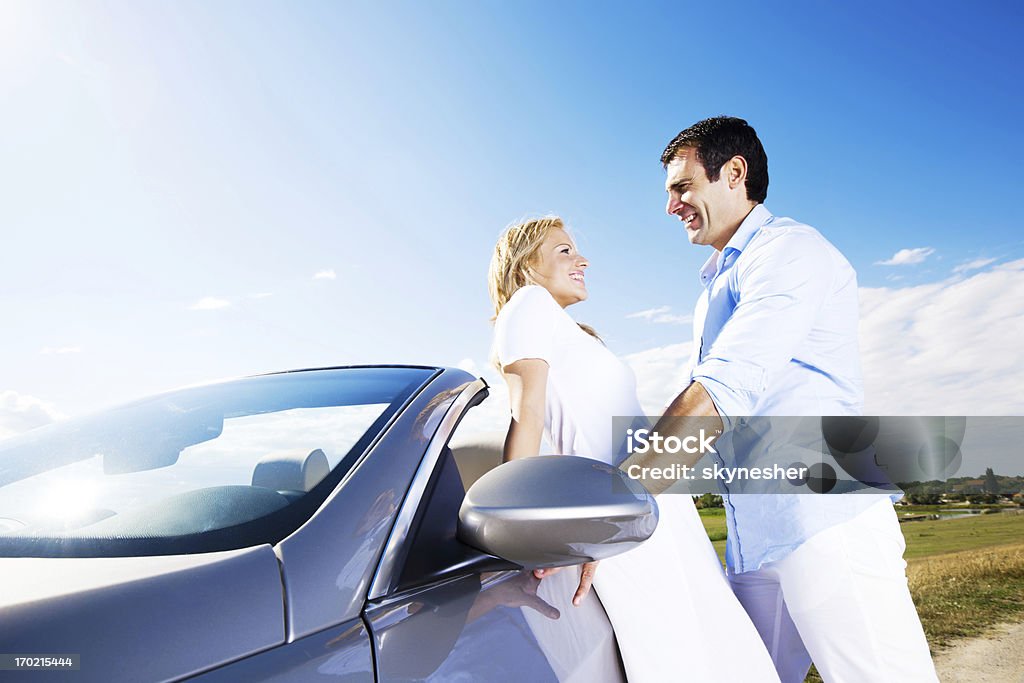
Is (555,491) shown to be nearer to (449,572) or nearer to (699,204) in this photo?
(449,572)

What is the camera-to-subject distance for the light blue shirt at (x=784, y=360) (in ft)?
5.87

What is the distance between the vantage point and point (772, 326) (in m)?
1.85

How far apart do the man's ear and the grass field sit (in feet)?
15.7

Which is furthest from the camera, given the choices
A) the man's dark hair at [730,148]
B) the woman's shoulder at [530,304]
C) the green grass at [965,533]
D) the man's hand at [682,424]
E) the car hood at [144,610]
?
the green grass at [965,533]

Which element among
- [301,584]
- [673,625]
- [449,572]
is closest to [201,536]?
[301,584]

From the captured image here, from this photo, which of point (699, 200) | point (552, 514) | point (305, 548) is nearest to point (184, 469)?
point (305, 548)

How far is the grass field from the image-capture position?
6.80 meters

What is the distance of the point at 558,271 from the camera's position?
255 cm

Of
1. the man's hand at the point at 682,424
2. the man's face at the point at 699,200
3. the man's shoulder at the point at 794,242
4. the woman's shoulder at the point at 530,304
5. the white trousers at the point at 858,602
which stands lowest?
the white trousers at the point at 858,602

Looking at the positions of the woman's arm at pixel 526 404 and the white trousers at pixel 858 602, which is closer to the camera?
the white trousers at pixel 858 602

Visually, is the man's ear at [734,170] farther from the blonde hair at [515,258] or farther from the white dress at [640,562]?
the white dress at [640,562]

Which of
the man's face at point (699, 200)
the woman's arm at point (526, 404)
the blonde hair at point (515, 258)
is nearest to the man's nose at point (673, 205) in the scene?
the man's face at point (699, 200)

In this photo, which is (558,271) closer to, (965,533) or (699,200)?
(699,200)

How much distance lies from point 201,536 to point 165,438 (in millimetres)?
492
